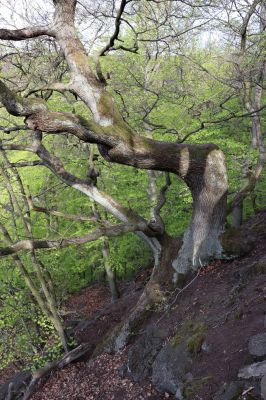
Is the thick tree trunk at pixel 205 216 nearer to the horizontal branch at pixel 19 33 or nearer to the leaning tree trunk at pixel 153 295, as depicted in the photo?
the leaning tree trunk at pixel 153 295

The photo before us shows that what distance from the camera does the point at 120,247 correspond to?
47.2 ft

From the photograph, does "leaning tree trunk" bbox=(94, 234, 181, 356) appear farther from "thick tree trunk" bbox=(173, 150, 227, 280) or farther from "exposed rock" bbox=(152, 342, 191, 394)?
"exposed rock" bbox=(152, 342, 191, 394)

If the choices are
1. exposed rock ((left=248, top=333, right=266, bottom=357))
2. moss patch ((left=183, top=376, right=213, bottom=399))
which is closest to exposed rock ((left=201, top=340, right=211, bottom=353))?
moss patch ((left=183, top=376, right=213, bottom=399))

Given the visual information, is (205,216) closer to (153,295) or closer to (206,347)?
(153,295)

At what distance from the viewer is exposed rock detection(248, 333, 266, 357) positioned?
462cm

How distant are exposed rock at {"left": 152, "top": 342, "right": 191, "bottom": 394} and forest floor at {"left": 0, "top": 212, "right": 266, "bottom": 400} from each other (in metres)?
0.16

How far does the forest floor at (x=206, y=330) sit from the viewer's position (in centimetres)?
514

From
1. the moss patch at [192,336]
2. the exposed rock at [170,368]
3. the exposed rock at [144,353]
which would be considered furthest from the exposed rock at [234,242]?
the exposed rock at [170,368]

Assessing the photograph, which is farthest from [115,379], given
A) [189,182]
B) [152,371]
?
[189,182]

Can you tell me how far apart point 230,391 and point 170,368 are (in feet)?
6.11

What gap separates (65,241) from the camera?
6.66 m

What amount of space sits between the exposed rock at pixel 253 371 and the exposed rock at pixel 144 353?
2.68 m

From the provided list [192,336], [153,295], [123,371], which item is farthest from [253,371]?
[153,295]

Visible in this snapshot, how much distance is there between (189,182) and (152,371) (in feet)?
12.8
